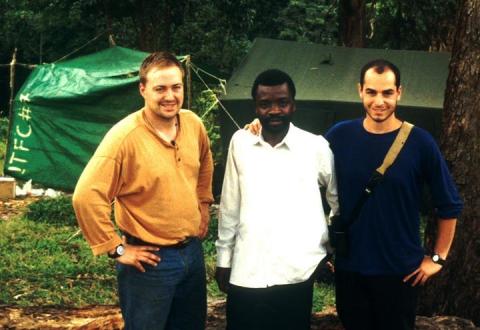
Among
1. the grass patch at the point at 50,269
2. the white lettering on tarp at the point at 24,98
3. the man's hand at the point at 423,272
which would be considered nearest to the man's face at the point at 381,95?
the man's hand at the point at 423,272

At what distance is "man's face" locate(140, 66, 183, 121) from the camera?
10.9 feet

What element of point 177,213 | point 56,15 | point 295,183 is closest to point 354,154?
point 295,183

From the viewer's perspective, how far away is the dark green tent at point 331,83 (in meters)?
11.5

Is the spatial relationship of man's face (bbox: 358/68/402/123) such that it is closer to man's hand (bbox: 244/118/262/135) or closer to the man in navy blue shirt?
the man in navy blue shirt

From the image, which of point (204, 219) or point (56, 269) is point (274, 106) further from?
point (56, 269)

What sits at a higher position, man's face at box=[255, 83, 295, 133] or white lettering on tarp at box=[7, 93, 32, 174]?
man's face at box=[255, 83, 295, 133]

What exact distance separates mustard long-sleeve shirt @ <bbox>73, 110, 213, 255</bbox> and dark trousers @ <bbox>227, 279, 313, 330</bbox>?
0.41 meters

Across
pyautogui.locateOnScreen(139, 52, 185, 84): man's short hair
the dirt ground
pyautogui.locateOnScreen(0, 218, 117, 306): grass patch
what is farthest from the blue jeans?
the dirt ground

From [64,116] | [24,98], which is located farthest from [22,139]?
[64,116]

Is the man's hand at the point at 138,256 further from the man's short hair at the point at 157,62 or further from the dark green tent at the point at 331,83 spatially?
the dark green tent at the point at 331,83

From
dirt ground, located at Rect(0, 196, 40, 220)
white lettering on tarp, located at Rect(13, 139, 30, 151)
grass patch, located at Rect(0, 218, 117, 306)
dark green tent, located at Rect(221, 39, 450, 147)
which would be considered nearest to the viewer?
grass patch, located at Rect(0, 218, 117, 306)

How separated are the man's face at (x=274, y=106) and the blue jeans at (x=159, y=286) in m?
0.71

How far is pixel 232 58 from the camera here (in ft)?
81.7

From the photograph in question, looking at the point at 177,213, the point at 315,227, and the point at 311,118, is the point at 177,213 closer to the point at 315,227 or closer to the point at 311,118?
the point at 315,227
